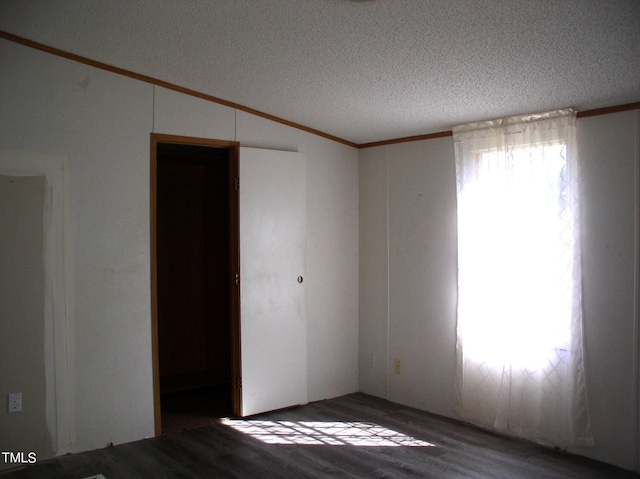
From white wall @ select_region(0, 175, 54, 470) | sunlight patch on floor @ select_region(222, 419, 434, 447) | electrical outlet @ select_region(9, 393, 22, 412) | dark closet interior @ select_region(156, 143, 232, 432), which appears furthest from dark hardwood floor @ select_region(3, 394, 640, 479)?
dark closet interior @ select_region(156, 143, 232, 432)

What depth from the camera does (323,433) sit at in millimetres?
3805

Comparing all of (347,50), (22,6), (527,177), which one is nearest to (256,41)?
(347,50)

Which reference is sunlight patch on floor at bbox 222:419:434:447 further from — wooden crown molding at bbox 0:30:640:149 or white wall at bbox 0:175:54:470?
wooden crown molding at bbox 0:30:640:149

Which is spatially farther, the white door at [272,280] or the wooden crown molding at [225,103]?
the white door at [272,280]

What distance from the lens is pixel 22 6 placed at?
270 cm

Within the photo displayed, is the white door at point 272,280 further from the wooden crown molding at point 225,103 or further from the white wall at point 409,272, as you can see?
the white wall at point 409,272

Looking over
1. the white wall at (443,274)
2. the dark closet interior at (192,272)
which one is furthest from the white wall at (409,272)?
the dark closet interior at (192,272)

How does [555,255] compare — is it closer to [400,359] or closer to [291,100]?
[400,359]

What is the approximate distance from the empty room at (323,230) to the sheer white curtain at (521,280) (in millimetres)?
15

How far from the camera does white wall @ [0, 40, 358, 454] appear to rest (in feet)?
10.8

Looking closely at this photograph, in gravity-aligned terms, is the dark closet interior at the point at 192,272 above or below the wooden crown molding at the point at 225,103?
below

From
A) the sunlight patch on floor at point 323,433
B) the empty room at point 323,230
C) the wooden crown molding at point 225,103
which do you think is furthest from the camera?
the sunlight patch on floor at point 323,433

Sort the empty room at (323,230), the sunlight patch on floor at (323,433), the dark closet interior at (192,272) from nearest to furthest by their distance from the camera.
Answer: the empty room at (323,230)
the sunlight patch on floor at (323,433)
the dark closet interior at (192,272)

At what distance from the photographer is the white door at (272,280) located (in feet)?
13.6
